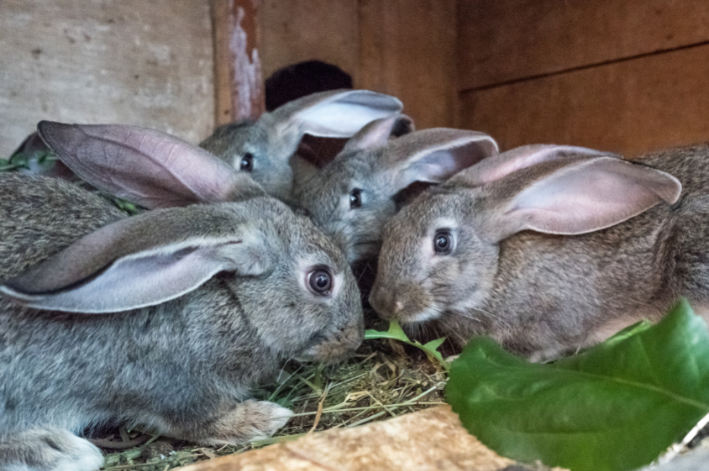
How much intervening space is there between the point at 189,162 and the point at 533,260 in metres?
1.38

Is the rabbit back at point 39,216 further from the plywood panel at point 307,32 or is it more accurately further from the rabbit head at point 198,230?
the plywood panel at point 307,32

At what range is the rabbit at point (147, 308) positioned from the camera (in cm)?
157

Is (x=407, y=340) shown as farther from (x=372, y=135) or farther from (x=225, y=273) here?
(x=372, y=135)

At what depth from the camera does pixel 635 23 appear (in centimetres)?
298

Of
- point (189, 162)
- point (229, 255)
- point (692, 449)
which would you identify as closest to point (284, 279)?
point (229, 255)

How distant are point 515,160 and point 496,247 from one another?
39 centimetres

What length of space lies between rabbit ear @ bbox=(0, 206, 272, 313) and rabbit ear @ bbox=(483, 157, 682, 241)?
0.98m

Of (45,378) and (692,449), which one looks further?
(45,378)

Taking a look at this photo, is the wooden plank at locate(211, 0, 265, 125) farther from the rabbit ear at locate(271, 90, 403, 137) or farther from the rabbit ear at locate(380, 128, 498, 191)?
the rabbit ear at locate(380, 128, 498, 191)

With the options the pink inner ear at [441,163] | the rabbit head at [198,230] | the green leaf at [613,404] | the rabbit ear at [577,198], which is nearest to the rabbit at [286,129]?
the pink inner ear at [441,163]

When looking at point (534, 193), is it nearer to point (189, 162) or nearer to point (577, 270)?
point (577, 270)

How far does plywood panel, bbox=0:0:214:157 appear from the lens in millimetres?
2738

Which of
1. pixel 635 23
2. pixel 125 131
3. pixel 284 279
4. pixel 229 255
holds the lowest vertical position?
pixel 284 279

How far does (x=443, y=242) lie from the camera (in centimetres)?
229
